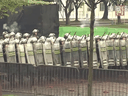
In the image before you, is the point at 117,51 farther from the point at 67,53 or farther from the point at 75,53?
the point at 67,53

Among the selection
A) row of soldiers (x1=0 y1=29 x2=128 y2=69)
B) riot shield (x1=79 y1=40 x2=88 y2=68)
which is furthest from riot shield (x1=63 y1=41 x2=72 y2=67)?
riot shield (x1=79 y1=40 x2=88 y2=68)

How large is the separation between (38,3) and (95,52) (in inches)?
293

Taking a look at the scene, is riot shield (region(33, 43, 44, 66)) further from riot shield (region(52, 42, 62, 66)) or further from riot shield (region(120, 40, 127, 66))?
riot shield (region(120, 40, 127, 66))

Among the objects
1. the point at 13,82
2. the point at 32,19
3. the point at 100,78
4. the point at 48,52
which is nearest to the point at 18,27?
the point at 32,19

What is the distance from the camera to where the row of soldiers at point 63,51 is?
542 inches

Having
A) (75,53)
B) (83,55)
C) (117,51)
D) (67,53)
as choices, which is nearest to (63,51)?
(67,53)

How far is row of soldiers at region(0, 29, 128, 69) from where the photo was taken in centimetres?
1376

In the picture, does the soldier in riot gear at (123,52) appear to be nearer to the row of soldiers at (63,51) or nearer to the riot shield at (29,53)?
the row of soldiers at (63,51)

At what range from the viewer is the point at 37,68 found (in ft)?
37.2

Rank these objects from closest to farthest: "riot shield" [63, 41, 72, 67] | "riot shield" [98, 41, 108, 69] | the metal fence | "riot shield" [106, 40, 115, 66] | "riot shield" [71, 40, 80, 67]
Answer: the metal fence → "riot shield" [63, 41, 72, 67] → "riot shield" [71, 40, 80, 67] → "riot shield" [98, 41, 108, 69] → "riot shield" [106, 40, 115, 66]

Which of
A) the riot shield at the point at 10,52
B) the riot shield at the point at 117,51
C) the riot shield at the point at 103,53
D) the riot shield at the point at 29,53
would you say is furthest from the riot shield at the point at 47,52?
the riot shield at the point at 117,51

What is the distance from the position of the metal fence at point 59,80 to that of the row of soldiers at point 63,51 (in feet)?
6.04

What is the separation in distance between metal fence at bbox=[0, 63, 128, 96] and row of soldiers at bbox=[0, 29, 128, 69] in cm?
184

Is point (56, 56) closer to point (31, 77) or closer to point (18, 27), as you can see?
point (31, 77)
